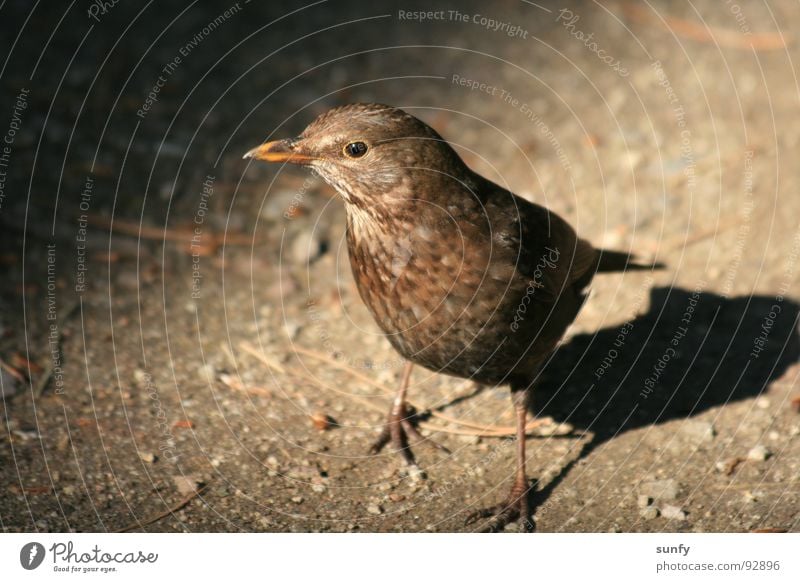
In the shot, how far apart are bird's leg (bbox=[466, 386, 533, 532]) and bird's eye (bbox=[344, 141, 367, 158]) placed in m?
1.52

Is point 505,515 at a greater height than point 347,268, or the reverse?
point 347,268

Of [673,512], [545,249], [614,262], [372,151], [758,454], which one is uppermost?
[372,151]

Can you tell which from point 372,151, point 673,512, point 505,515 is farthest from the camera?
point 505,515

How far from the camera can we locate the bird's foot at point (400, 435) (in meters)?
5.38

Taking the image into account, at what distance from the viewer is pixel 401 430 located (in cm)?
544

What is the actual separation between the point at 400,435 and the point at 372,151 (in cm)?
176

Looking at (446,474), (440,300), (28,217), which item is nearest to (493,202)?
(440,300)

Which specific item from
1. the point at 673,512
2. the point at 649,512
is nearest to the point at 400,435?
the point at 649,512

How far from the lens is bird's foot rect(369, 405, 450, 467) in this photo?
17.6ft

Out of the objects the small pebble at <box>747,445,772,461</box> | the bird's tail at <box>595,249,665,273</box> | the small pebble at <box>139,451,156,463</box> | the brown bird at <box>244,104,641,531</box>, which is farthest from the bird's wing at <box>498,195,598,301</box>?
the small pebble at <box>139,451,156,463</box>

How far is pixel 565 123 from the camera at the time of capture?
317 inches

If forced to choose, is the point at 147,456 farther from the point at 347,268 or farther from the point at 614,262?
the point at 614,262

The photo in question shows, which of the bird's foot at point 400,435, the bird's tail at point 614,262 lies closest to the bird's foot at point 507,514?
the bird's foot at point 400,435

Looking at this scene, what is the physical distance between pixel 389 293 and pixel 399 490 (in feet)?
Result: 3.70
